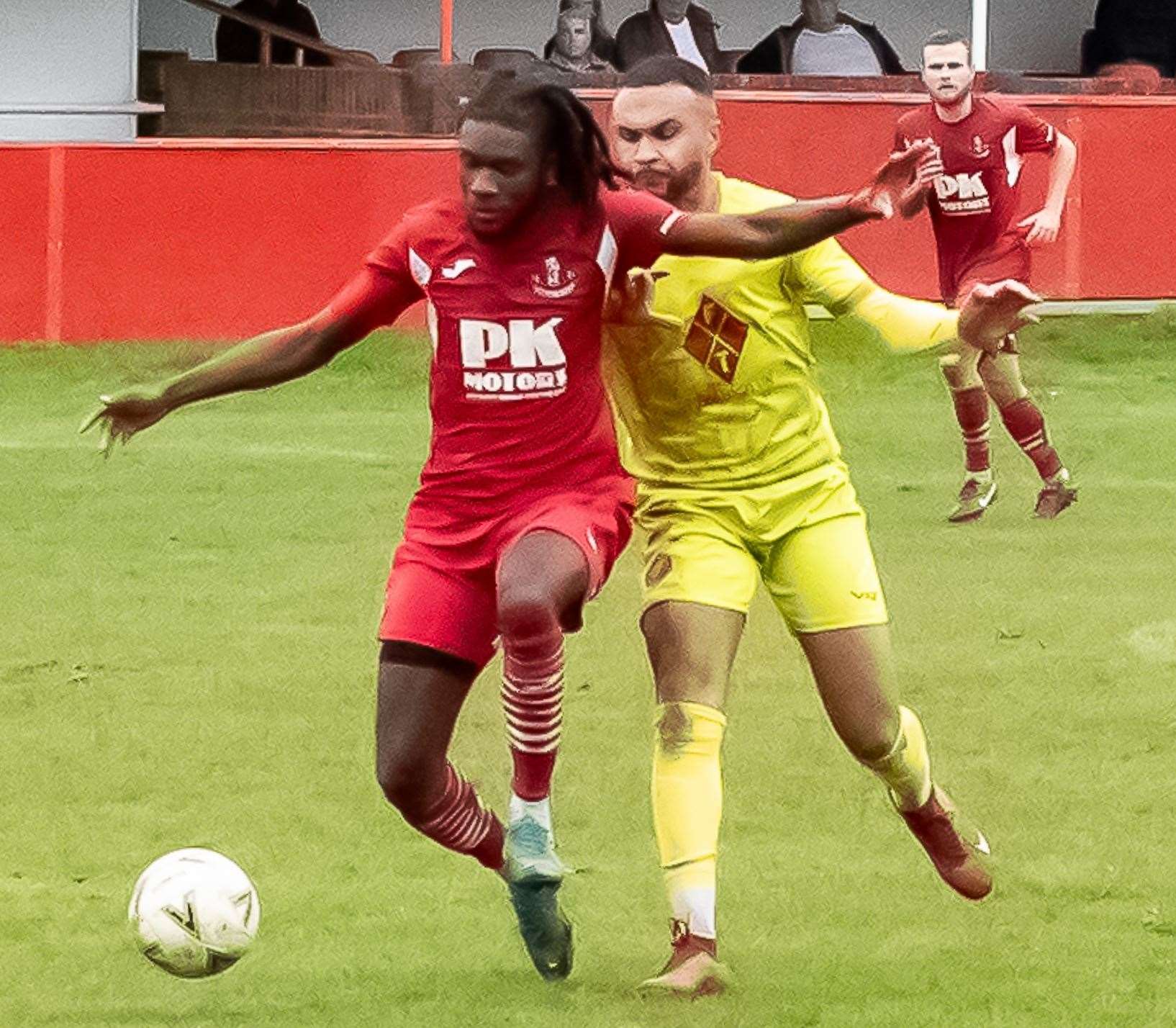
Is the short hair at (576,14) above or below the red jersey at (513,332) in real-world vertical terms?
above

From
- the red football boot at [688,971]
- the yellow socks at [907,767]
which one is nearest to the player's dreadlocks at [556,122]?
the yellow socks at [907,767]

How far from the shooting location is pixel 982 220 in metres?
13.6

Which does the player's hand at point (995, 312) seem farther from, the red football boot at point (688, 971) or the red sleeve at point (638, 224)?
the red football boot at point (688, 971)

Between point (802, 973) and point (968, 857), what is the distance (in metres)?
0.66

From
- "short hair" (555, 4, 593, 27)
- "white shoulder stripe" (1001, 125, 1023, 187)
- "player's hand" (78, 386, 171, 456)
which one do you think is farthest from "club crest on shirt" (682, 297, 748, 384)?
"short hair" (555, 4, 593, 27)

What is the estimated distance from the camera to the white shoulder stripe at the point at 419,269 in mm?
5730

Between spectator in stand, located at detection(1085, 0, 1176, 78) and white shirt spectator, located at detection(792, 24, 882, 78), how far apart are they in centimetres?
207

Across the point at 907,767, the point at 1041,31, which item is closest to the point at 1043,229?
the point at 907,767

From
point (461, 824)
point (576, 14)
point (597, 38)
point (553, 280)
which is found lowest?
point (461, 824)

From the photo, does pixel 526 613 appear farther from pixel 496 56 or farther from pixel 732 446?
pixel 496 56

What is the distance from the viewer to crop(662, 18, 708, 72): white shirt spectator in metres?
19.2

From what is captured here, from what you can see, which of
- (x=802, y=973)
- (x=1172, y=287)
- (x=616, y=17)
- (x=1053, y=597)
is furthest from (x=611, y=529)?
(x=616, y=17)

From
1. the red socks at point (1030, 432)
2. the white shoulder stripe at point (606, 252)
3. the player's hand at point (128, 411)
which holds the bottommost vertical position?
the red socks at point (1030, 432)

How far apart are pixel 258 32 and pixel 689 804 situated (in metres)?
16.3
